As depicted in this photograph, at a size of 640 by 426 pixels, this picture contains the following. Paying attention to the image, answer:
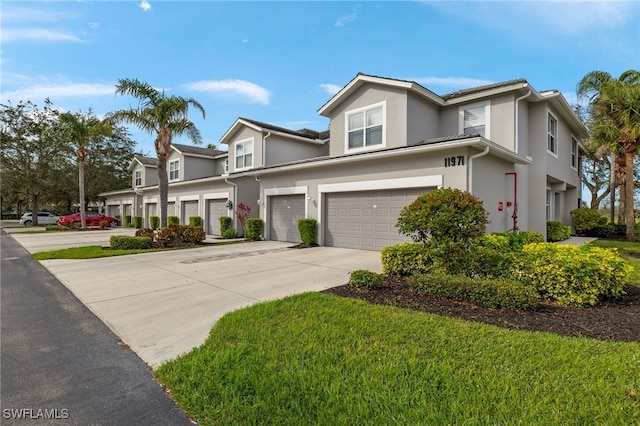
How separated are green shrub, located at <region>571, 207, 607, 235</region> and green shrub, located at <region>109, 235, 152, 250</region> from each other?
2146cm

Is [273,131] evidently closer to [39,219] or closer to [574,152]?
[574,152]

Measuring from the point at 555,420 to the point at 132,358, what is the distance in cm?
389

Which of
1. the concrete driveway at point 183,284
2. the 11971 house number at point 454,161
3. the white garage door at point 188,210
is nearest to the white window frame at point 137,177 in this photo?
the white garage door at point 188,210

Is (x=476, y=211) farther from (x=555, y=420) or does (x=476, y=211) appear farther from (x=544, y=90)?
(x=544, y=90)

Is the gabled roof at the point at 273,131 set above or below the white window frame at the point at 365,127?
above

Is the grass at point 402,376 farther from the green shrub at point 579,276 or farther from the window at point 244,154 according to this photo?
the window at point 244,154

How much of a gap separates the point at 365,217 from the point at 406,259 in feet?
15.4

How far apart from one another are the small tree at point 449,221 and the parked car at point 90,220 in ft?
93.0

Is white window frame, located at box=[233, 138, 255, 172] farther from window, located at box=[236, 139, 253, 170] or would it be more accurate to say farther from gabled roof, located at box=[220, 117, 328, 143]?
gabled roof, located at box=[220, 117, 328, 143]

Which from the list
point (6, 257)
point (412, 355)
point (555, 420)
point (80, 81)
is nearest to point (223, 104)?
point (80, 81)

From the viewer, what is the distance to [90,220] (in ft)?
89.5

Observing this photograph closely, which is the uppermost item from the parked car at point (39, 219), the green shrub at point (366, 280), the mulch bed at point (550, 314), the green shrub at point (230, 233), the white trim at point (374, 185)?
the white trim at point (374, 185)

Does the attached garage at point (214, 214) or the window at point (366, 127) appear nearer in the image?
the window at point (366, 127)

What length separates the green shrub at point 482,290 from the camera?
4.56m
